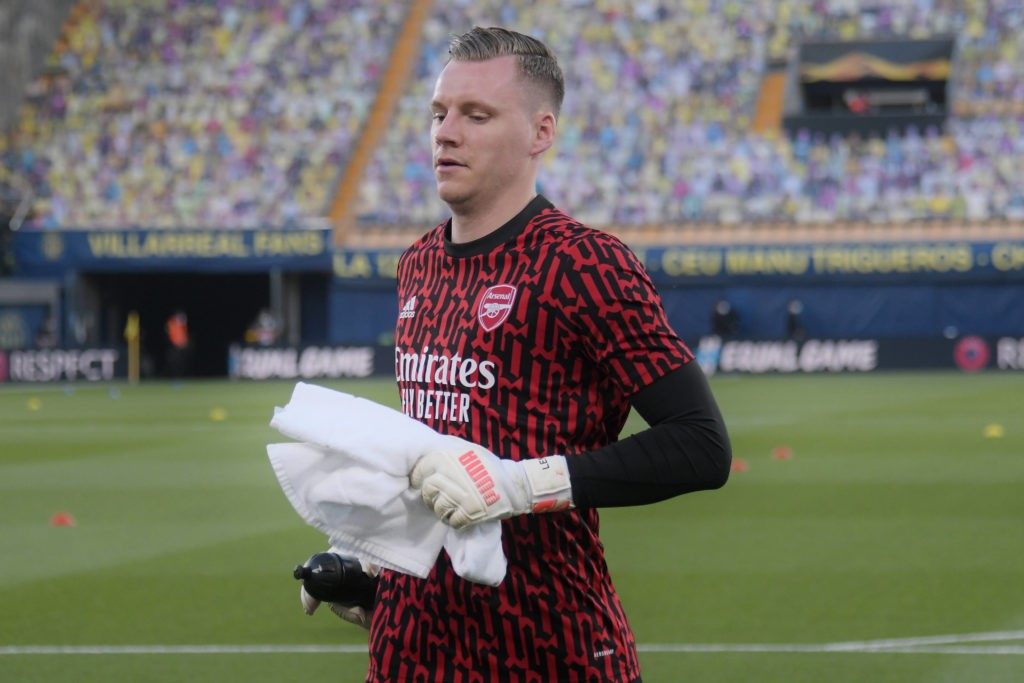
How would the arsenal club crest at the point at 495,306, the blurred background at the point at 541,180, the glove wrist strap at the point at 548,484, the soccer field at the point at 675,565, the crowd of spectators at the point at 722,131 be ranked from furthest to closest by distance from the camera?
the crowd of spectators at the point at 722,131 < the blurred background at the point at 541,180 < the soccer field at the point at 675,565 < the arsenal club crest at the point at 495,306 < the glove wrist strap at the point at 548,484

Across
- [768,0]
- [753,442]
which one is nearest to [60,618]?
[753,442]

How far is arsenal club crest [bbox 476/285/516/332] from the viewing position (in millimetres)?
3363

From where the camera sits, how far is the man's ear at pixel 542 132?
351 cm

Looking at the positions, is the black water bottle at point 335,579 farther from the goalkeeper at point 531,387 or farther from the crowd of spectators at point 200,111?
the crowd of spectators at point 200,111

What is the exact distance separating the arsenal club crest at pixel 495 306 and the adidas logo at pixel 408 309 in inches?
11.3

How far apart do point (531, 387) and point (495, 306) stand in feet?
0.60

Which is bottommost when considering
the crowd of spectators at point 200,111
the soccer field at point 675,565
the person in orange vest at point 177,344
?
the person in orange vest at point 177,344

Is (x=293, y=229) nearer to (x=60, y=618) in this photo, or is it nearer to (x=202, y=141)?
(x=202, y=141)

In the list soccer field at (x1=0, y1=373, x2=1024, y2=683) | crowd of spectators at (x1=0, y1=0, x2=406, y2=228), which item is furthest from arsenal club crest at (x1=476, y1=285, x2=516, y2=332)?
crowd of spectators at (x1=0, y1=0, x2=406, y2=228)

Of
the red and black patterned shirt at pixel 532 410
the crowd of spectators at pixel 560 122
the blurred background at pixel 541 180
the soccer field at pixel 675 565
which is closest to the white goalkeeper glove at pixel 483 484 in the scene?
the red and black patterned shirt at pixel 532 410

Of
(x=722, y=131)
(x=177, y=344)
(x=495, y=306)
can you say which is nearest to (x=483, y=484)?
(x=495, y=306)

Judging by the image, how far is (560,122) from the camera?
4159cm

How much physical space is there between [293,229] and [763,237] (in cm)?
1100

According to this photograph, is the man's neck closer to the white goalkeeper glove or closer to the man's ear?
the man's ear
